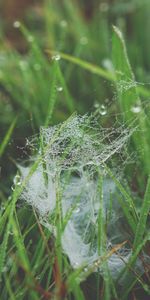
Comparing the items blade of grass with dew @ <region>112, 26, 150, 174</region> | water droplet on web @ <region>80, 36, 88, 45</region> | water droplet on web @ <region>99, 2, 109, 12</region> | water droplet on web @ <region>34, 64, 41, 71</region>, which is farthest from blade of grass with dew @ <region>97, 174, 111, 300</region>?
water droplet on web @ <region>99, 2, 109, 12</region>

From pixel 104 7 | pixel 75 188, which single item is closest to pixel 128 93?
pixel 75 188

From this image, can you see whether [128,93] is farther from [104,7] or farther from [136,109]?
[104,7]

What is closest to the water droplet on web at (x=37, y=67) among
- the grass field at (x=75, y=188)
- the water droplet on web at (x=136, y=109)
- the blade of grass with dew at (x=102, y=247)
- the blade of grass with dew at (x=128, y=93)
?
the grass field at (x=75, y=188)

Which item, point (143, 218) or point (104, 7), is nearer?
point (143, 218)

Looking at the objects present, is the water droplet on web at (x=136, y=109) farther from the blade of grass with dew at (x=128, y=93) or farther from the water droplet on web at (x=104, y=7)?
the water droplet on web at (x=104, y=7)

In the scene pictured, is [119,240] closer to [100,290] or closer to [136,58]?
[100,290]

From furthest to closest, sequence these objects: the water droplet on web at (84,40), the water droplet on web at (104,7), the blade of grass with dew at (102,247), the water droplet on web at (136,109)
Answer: the water droplet on web at (104,7) < the water droplet on web at (84,40) < the water droplet on web at (136,109) < the blade of grass with dew at (102,247)

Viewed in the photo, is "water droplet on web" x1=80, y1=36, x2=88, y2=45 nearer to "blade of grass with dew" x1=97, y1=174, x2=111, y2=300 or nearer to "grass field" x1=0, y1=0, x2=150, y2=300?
"grass field" x1=0, y1=0, x2=150, y2=300

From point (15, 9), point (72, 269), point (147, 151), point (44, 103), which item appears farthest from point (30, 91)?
point (15, 9)
